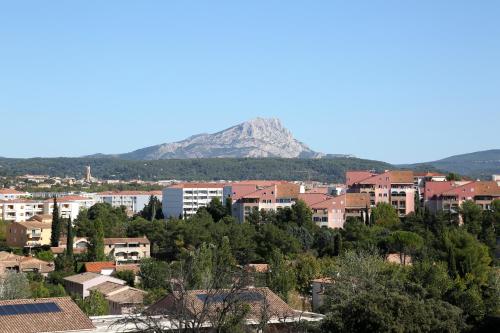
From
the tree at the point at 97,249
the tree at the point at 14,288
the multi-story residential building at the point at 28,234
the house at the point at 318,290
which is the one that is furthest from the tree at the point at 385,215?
the tree at the point at 14,288

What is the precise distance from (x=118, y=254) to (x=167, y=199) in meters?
42.8

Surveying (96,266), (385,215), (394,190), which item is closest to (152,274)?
(96,266)

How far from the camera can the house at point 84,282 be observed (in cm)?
4056

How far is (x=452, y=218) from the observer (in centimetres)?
5934

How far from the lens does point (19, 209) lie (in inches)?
3501

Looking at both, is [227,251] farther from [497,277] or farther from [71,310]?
[71,310]

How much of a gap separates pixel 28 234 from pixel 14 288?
31.6 meters

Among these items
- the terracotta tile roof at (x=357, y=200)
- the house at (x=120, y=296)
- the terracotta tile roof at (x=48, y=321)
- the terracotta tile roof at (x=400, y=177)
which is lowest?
the house at (x=120, y=296)

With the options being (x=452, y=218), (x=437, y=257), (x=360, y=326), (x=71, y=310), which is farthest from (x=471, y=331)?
(x=452, y=218)

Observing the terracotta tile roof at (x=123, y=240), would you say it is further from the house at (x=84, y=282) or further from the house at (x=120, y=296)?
the house at (x=120, y=296)

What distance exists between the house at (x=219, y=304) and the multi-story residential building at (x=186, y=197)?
7209cm

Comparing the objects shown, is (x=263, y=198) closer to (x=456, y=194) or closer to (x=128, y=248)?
(x=456, y=194)

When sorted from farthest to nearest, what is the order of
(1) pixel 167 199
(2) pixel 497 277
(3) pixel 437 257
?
(1) pixel 167 199, (3) pixel 437 257, (2) pixel 497 277

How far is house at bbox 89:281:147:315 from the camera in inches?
1372
